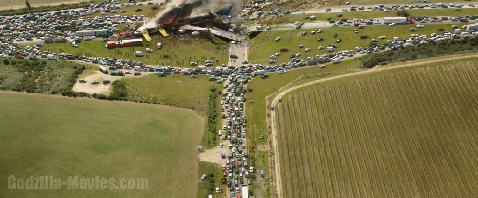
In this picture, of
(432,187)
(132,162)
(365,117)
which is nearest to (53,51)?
(132,162)

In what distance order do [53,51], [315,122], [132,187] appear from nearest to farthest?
[132,187]
[315,122]
[53,51]

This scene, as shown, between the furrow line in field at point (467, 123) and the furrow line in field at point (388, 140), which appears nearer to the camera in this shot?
the furrow line in field at point (388, 140)

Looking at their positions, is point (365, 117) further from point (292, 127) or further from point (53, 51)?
point (53, 51)

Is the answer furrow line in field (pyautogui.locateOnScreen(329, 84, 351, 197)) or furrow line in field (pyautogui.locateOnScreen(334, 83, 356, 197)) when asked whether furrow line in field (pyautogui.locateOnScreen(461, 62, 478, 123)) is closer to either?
furrow line in field (pyautogui.locateOnScreen(334, 83, 356, 197))

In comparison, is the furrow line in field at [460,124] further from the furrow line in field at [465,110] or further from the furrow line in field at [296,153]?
the furrow line in field at [296,153]

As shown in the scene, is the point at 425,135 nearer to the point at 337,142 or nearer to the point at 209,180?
the point at 337,142

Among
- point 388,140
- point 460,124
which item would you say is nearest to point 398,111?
point 388,140

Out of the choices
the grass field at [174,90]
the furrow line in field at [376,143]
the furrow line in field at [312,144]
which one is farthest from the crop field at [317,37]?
the furrow line in field at [312,144]
